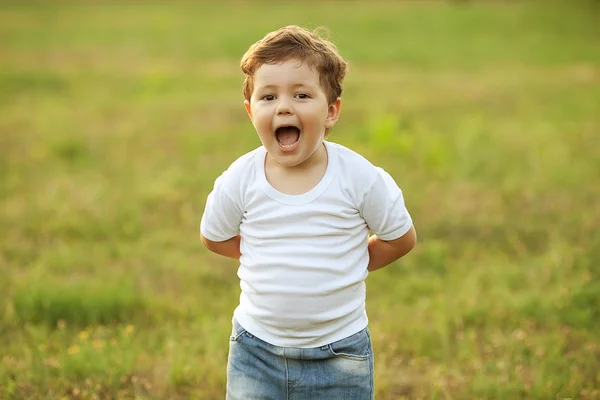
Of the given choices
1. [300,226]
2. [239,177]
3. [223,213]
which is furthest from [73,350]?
[300,226]

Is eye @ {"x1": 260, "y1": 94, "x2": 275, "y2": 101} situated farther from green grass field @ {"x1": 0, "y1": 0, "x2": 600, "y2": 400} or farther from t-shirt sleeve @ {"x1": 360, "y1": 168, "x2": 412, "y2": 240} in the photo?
green grass field @ {"x1": 0, "y1": 0, "x2": 600, "y2": 400}

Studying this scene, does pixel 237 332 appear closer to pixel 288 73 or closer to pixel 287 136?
pixel 287 136

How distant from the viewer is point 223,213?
106 inches

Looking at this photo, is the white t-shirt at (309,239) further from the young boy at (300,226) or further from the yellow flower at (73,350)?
the yellow flower at (73,350)

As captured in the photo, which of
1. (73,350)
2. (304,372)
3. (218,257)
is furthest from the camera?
(218,257)

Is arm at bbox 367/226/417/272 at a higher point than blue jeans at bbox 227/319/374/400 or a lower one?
higher

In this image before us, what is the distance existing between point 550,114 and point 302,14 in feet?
51.5

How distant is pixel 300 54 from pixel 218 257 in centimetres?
351

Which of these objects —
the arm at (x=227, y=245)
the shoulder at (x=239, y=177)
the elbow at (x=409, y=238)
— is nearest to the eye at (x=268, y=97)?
the shoulder at (x=239, y=177)

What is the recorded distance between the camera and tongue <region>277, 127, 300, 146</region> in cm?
257

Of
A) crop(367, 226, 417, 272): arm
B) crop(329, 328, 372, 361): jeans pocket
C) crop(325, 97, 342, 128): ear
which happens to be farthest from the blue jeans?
crop(325, 97, 342, 128): ear

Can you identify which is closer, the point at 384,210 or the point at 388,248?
the point at 384,210

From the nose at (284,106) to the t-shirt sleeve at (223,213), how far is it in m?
0.34

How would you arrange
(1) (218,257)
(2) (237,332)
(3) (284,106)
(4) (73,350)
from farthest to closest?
(1) (218,257) → (4) (73,350) → (2) (237,332) → (3) (284,106)
